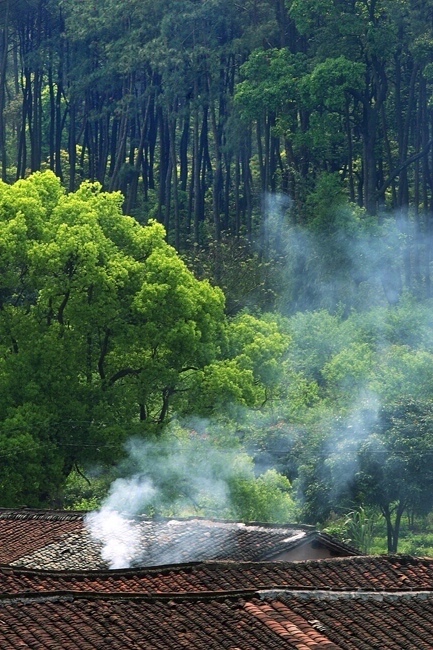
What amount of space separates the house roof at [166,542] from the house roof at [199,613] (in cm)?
478

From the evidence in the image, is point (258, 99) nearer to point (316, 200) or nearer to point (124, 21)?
point (316, 200)

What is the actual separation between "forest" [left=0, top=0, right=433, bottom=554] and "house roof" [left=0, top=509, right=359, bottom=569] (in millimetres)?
6410

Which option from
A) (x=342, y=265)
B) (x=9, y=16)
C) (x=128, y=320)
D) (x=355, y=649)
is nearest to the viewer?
(x=355, y=649)

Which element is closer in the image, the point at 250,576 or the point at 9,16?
→ the point at 250,576

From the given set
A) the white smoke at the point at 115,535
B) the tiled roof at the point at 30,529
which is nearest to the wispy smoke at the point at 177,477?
the tiled roof at the point at 30,529

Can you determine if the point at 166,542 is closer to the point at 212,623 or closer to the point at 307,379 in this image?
the point at 212,623

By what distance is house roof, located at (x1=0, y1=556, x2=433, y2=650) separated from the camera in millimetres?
15969

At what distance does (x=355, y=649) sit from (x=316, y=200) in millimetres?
35945

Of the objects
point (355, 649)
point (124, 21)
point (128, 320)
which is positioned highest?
point (124, 21)

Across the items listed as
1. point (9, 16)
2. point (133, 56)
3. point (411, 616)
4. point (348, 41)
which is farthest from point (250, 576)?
point (9, 16)

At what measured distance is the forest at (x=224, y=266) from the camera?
33250 mm

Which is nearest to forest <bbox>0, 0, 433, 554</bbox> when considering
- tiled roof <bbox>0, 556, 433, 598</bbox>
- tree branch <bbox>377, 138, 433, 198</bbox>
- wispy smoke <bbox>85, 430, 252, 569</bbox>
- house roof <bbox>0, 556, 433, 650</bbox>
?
wispy smoke <bbox>85, 430, 252, 569</bbox>

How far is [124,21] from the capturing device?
56.8 meters

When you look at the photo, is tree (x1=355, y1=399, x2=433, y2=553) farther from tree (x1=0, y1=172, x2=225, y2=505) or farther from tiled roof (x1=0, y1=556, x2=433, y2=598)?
tiled roof (x1=0, y1=556, x2=433, y2=598)
